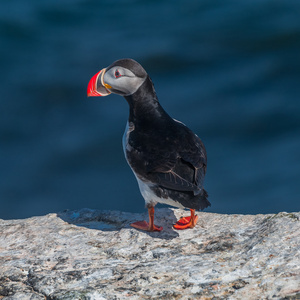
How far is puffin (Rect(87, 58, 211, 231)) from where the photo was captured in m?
5.35

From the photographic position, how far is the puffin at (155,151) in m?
5.35

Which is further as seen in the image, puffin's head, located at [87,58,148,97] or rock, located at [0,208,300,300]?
puffin's head, located at [87,58,148,97]

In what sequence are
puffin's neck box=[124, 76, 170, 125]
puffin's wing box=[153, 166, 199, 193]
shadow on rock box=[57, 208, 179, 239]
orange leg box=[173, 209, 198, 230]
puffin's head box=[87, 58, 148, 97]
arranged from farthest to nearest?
puffin's neck box=[124, 76, 170, 125] → puffin's head box=[87, 58, 148, 97] → shadow on rock box=[57, 208, 179, 239] → orange leg box=[173, 209, 198, 230] → puffin's wing box=[153, 166, 199, 193]

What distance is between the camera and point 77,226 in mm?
5727

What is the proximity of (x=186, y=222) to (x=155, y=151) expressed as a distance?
32.0 inches

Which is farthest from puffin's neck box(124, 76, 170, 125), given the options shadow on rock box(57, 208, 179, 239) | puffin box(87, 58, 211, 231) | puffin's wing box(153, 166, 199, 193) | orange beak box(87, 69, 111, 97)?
shadow on rock box(57, 208, 179, 239)

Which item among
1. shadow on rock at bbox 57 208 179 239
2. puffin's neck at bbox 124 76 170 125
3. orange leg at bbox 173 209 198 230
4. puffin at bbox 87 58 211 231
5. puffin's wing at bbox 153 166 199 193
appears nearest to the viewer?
puffin's wing at bbox 153 166 199 193

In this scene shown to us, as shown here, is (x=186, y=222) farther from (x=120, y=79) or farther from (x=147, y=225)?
(x=120, y=79)

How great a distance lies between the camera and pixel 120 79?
19.9 feet

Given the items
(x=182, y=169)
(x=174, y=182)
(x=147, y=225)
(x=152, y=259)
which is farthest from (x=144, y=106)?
(x=152, y=259)

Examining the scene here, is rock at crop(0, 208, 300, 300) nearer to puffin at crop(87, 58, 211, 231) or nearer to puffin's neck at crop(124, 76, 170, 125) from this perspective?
puffin at crop(87, 58, 211, 231)

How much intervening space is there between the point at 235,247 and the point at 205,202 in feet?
2.46

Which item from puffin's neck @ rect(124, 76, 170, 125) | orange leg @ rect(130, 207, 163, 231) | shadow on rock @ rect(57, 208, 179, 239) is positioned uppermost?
puffin's neck @ rect(124, 76, 170, 125)

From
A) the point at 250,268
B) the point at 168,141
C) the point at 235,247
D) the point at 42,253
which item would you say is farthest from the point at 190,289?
the point at 168,141
